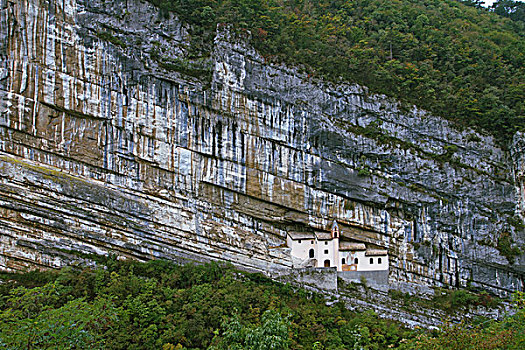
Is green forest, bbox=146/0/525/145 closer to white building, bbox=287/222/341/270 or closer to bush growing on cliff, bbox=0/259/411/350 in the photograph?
white building, bbox=287/222/341/270

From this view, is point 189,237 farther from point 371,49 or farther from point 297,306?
point 371,49

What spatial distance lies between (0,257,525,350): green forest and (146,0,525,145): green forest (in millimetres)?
15269

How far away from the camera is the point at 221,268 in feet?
86.9

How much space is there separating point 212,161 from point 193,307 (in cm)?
1067

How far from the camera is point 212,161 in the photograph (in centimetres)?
2952

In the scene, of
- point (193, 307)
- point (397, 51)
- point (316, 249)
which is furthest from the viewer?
point (397, 51)

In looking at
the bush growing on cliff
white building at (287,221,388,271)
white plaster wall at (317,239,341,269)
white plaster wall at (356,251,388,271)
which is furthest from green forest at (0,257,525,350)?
white plaster wall at (356,251,388,271)

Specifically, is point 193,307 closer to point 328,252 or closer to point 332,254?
point 328,252

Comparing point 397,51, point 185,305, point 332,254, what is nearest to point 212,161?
point 332,254

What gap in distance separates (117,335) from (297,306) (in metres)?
9.65

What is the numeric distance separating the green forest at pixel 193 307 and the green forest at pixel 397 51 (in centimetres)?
1527

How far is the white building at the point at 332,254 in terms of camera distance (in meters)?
30.0

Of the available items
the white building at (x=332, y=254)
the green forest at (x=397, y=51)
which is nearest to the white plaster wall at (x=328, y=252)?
the white building at (x=332, y=254)

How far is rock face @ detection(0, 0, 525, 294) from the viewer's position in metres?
26.1
